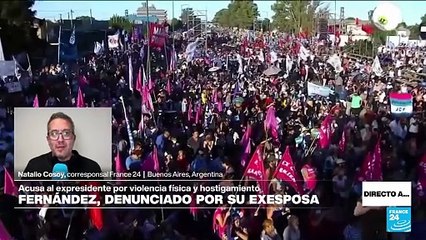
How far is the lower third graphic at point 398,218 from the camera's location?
14.0 ft

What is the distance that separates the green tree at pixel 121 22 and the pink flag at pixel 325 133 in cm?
141

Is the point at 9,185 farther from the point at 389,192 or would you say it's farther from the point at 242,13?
the point at 389,192

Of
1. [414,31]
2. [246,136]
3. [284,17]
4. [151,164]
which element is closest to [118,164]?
[151,164]

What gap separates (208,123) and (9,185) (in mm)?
1369

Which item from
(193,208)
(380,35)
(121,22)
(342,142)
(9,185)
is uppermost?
(121,22)

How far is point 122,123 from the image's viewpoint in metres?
4.16

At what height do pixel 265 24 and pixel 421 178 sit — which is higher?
pixel 265 24

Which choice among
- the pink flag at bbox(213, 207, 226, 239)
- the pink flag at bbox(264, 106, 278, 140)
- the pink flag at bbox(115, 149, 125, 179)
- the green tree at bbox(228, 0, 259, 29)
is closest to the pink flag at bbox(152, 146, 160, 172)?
the pink flag at bbox(115, 149, 125, 179)

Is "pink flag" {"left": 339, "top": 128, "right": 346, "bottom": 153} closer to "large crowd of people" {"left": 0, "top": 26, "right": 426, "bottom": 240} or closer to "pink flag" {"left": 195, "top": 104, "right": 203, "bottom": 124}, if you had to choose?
"large crowd of people" {"left": 0, "top": 26, "right": 426, "bottom": 240}

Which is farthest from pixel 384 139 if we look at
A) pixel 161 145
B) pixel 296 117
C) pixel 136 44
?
pixel 136 44

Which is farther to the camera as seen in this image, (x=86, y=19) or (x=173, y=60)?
(x=173, y=60)

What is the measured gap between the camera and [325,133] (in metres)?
4.20

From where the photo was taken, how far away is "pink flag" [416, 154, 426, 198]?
4.24m

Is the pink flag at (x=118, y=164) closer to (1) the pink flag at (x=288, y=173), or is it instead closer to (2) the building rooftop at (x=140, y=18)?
(2) the building rooftop at (x=140, y=18)
